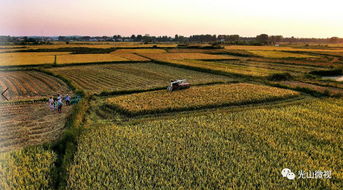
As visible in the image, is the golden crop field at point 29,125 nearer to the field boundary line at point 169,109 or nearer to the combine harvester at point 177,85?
the field boundary line at point 169,109

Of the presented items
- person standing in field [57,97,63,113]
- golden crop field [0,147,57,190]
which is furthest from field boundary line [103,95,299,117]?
golden crop field [0,147,57,190]

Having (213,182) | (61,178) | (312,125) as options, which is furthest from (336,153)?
(61,178)

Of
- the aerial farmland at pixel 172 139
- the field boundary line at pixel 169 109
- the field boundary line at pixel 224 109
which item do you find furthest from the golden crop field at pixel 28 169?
the field boundary line at pixel 169 109

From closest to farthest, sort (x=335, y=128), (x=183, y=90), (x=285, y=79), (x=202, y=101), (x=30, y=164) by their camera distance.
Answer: (x=30, y=164), (x=335, y=128), (x=202, y=101), (x=183, y=90), (x=285, y=79)

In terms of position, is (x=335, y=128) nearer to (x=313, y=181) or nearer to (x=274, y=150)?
(x=274, y=150)

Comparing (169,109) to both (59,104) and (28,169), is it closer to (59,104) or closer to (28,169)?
(59,104)

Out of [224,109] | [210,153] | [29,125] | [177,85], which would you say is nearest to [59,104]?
[29,125]
